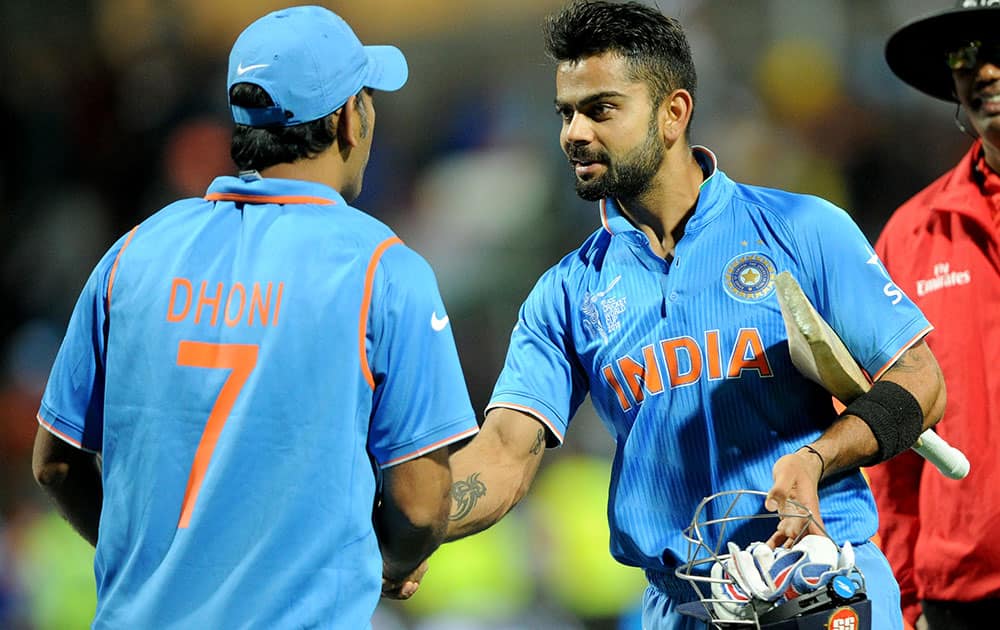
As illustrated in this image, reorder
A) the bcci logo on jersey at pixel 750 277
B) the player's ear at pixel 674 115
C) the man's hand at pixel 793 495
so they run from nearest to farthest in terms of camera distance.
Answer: the man's hand at pixel 793 495, the bcci logo on jersey at pixel 750 277, the player's ear at pixel 674 115

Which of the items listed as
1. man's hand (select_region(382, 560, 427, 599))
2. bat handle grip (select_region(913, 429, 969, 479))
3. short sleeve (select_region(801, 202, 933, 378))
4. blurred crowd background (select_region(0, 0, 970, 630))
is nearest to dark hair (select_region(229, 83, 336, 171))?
man's hand (select_region(382, 560, 427, 599))

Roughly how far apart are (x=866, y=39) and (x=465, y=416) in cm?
697

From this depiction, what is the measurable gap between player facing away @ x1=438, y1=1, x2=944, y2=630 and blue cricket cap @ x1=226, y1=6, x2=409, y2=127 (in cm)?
97

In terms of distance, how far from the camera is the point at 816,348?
2922 mm

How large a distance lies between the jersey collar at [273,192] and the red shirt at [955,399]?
86.9 inches

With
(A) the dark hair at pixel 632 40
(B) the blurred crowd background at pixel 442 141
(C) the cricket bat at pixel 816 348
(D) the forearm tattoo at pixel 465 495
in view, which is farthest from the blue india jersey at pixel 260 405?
(B) the blurred crowd background at pixel 442 141

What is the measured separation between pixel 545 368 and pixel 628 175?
575mm

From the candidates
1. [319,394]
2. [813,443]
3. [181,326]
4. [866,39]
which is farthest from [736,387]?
[866,39]

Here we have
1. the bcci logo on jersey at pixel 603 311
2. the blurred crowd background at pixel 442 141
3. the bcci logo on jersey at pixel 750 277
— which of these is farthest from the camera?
the blurred crowd background at pixel 442 141

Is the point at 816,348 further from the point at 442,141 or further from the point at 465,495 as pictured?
the point at 442,141

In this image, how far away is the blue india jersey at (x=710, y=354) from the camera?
315 cm

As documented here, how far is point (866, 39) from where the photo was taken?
8609mm

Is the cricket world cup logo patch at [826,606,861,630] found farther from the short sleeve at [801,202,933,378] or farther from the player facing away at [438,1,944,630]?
the short sleeve at [801,202,933,378]

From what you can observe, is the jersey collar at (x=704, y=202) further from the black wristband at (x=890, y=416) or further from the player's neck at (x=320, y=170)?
the player's neck at (x=320, y=170)
